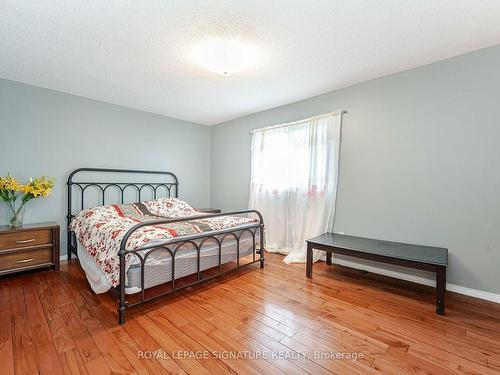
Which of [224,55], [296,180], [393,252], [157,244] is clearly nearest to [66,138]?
[157,244]

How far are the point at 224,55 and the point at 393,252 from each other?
246 centimetres

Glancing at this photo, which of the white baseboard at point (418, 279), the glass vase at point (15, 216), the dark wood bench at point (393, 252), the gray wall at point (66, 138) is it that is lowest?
the white baseboard at point (418, 279)

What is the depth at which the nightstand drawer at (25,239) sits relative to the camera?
8.44ft

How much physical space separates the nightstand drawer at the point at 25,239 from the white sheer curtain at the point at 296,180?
2782mm

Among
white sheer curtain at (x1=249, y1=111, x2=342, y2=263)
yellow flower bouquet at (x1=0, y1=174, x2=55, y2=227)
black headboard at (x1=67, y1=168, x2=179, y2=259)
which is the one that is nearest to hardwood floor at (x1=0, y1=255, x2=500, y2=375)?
yellow flower bouquet at (x1=0, y1=174, x2=55, y2=227)

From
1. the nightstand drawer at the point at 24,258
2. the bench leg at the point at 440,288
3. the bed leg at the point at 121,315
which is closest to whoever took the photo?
the bed leg at the point at 121,315

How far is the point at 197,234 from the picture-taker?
2305 mm

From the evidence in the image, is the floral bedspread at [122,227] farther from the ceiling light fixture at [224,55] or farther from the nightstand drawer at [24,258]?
the ceiling light fixture at [224,55]

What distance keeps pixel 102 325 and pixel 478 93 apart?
3.80 metres

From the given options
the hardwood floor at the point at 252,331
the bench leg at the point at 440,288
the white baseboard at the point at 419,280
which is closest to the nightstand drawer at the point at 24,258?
the hardwood floor at the point at 252,331

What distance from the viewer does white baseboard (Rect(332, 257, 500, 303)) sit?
217cm

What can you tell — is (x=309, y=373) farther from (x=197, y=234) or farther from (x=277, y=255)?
(x=277, y=255)

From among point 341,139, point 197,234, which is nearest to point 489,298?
point 341,139

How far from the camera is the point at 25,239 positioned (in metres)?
2.69
